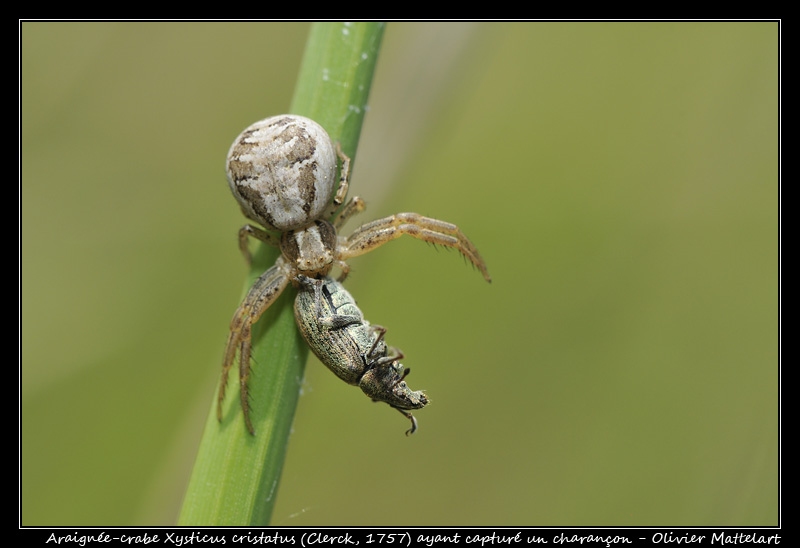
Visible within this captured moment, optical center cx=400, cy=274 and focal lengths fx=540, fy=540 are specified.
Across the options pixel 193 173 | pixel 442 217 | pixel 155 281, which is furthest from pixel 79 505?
pixel 442 217

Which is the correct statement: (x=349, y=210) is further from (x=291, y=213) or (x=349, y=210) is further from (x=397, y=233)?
(x=291, y=213)

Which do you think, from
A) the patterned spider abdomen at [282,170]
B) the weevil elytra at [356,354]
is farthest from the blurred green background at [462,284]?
the weevil elytra at [356,354]

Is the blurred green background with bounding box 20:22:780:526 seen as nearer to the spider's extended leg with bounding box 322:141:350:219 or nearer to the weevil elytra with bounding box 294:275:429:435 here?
the spider's extended leg with bounding box 322:141:350:219

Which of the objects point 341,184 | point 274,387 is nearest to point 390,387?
point 274,387

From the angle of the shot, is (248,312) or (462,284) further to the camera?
A: (462,284)

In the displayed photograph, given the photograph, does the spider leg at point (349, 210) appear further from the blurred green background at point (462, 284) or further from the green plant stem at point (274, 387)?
the green plant stem at point (274, 387)

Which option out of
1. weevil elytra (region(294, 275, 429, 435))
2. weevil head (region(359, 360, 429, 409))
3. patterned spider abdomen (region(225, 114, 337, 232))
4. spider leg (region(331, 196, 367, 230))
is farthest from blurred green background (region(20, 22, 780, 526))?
weevil head (region(359, 360, 429, 409))
